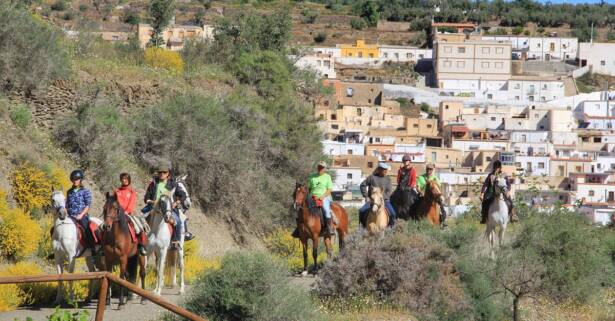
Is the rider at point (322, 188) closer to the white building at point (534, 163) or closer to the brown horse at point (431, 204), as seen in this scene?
the brown horse at point (431, 204)

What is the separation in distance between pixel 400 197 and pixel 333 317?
5.14 metres

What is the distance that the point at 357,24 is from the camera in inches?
6309

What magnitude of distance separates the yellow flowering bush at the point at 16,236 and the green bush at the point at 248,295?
556 cm

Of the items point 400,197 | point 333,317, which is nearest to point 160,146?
point 400,197

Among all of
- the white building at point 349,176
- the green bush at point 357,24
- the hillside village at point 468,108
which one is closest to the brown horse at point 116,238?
the hillside village at point 468,108

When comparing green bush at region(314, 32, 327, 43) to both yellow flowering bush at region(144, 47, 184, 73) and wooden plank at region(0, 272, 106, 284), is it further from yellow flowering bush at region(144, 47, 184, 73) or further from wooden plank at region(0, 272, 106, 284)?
wooden plank at region(0, 272, 106, 284)

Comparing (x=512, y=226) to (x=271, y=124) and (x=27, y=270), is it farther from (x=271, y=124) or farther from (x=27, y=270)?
(x=271, y=124)

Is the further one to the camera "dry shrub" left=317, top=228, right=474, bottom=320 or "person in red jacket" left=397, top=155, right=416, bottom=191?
"person in red jacket" left=397, top=155, right=416, bottom=191

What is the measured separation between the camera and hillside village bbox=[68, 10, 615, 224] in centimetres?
8950

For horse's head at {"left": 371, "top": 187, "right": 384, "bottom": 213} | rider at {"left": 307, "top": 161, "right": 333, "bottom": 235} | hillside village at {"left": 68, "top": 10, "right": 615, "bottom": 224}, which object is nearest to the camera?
horse's head at {"left": 371, "top": 187, "right": 384, "bottom": 213}

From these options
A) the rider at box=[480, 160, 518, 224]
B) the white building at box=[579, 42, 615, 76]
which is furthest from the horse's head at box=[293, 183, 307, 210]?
the white building at box=[579, 42, 615, 76]

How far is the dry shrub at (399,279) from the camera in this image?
15.5 metres

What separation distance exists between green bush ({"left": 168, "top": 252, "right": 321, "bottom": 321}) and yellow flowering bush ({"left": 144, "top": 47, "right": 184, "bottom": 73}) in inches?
799

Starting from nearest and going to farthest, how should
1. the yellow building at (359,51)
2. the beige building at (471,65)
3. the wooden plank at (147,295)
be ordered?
the wooden plank at (147,295)
the beige building at (471,65)
the yellow building at (359,51)
